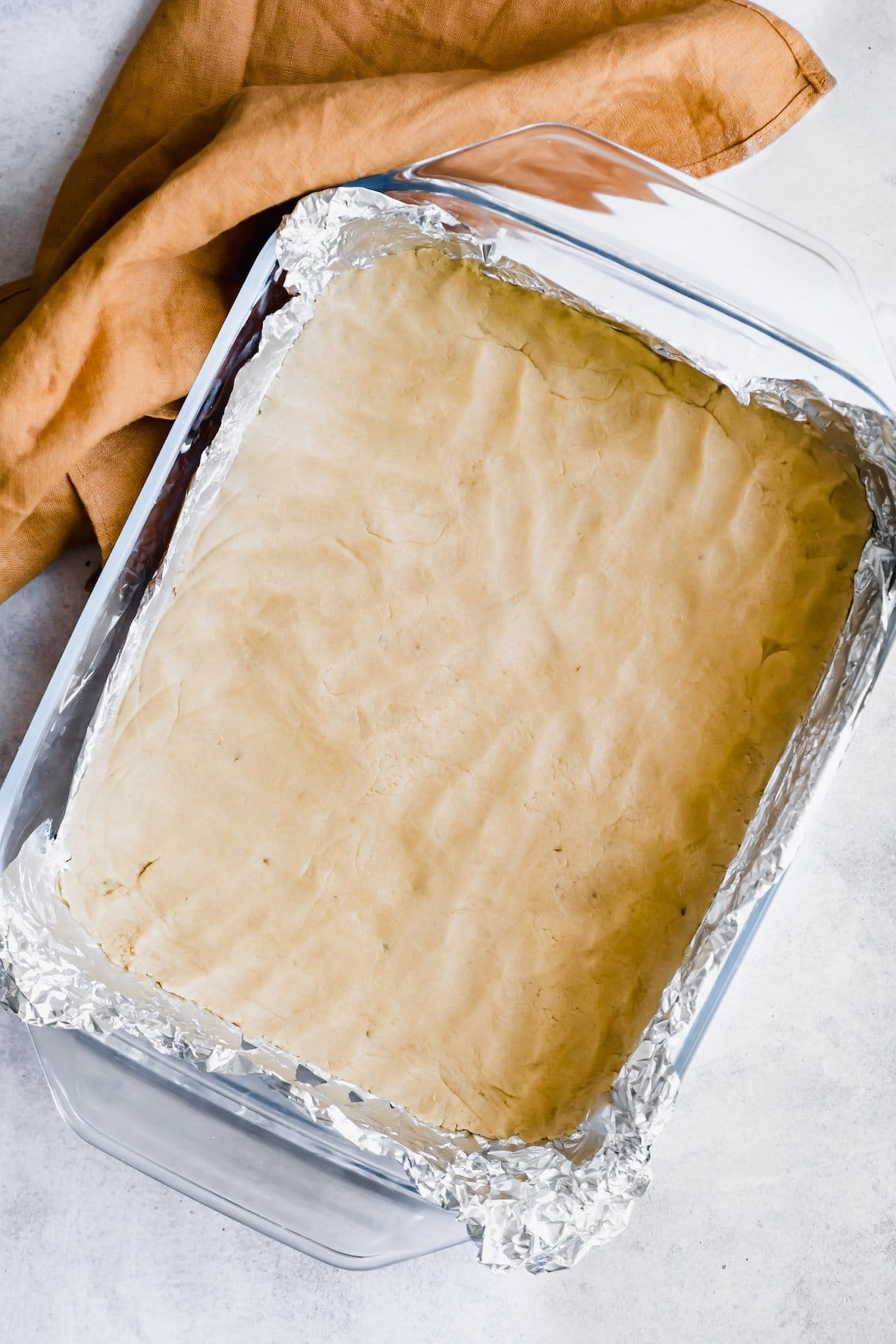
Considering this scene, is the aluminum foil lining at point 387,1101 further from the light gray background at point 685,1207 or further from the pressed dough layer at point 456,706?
the light gray background at point 685,1207

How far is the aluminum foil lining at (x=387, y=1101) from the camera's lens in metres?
0.88

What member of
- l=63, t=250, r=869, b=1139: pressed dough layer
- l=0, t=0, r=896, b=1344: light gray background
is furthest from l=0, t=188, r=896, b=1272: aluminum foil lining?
l=0, t=0, r=896, b=1344: light gray background

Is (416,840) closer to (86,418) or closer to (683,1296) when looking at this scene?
(86,418)

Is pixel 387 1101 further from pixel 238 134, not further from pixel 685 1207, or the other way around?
pixel 238 134

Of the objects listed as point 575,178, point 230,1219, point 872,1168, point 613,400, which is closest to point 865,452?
point 613,400

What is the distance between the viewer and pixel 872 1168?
1.11 meters

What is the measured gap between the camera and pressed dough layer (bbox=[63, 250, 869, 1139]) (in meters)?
0.97

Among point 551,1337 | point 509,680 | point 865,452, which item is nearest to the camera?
point 865,452

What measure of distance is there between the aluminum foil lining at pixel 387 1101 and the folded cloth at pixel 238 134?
0.07 meters

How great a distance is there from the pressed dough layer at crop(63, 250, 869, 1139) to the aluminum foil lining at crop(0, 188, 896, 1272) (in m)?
0.03

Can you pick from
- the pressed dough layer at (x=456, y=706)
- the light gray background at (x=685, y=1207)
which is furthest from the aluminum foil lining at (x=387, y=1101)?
the light gray background at (x=685, y=1207)

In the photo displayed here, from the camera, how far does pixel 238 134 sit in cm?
86

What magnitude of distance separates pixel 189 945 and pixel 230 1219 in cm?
36

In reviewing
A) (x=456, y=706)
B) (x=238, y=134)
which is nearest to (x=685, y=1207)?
(x=456, y=706)
